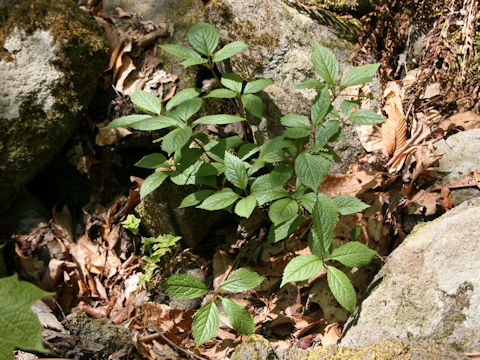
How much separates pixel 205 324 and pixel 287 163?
100cm

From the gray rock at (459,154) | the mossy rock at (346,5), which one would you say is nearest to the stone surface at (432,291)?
the gray rock at (459,154)

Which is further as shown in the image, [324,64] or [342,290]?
[324,64]

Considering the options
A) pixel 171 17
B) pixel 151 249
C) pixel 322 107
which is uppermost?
pixel 171 17

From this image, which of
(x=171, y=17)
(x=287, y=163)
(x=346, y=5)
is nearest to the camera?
(x=287, y=163)

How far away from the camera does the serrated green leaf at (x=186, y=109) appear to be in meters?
2.32

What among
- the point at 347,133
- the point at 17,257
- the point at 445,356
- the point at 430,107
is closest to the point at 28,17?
the point at 17,257

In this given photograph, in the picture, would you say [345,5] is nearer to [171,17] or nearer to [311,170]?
[171,17]

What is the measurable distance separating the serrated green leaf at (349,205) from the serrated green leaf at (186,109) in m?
0.96

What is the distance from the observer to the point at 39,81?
10.5 ft

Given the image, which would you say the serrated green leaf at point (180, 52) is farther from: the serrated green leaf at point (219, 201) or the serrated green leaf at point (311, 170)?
the serrated green leaf at point (311, 170)

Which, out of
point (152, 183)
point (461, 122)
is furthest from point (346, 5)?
point (152, 183)

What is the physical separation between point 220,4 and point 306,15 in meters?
0.68

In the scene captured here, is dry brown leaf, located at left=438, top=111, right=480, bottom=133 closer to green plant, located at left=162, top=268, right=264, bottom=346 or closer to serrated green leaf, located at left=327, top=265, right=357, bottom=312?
serrated green leaf, located at left=327, top=265, right=357, bottom=312

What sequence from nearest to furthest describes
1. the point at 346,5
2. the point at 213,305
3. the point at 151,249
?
the point at 213,305
the point at 151,249
the point at 346,5
